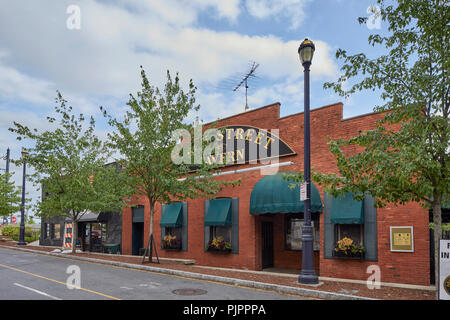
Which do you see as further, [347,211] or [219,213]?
[219,213]

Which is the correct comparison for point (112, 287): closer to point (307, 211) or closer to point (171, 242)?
point (307, 211)

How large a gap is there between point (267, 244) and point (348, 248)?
16.2 ft

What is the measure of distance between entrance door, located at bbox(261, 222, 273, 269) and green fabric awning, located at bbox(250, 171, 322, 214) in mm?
1766

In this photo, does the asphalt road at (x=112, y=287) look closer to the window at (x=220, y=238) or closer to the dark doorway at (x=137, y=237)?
the window at (x=220, y=238)

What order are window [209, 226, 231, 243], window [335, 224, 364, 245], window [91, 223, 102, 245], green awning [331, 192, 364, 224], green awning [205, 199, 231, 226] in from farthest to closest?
window [91, 223, 102, 245]
window [209, 226, 231, 243]
green awning [205, 199, 231, 226]
window [335, 224, 364, 245]
green awning [331, 192, 364, 224]

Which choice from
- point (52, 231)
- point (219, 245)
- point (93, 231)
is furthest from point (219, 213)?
point (52, 231)

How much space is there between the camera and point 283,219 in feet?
59.2

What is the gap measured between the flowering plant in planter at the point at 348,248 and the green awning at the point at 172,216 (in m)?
9.13

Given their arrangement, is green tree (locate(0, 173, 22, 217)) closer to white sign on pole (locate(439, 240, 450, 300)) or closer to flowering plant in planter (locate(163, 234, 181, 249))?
flowering plant in planter (locate(163, 234, 181, 249))

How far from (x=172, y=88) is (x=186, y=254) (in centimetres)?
875

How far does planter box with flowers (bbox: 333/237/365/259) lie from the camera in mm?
13401

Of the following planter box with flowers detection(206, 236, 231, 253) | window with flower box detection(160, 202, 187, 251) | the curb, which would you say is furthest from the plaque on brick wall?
window with flower box detection(160, 202, 187, 251)
